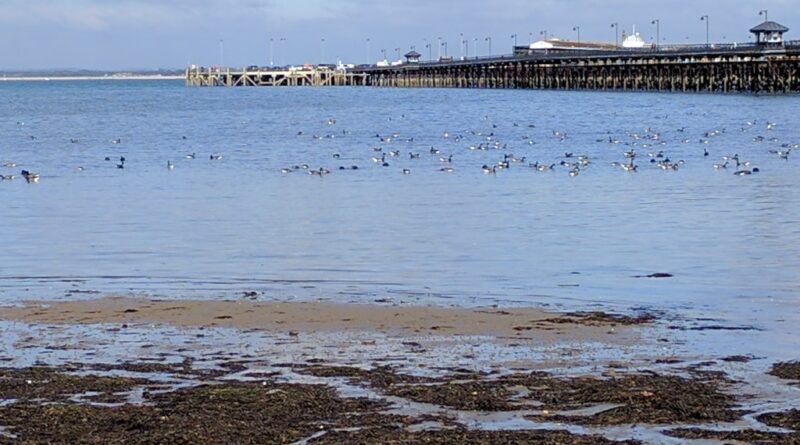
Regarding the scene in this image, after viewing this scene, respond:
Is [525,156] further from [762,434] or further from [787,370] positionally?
[762,434]

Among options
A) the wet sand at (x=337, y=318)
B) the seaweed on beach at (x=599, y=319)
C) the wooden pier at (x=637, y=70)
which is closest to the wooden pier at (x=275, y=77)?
the wooden pier at (x=637, y=70)

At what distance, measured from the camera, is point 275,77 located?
619 feet

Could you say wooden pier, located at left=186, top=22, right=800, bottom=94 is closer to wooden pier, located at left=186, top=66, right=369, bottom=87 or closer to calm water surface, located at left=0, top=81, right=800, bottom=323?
wooden pier, located at left=186, top=66, right=369, bottom=87

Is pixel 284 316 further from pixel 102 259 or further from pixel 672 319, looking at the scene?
pixel 102 259

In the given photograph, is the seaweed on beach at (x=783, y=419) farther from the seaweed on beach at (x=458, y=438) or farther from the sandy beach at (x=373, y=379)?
the seaweed on beach at (x=458, y=438)

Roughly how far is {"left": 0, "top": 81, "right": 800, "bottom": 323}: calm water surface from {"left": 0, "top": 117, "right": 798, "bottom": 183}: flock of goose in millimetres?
327

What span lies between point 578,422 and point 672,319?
4417 mm

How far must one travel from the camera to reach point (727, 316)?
13188 millimetres

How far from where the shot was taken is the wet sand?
12.4 metres

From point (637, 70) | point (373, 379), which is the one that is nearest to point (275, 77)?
point (637, 70)

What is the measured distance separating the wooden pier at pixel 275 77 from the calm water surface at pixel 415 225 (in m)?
138

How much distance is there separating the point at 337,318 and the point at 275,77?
582 ft

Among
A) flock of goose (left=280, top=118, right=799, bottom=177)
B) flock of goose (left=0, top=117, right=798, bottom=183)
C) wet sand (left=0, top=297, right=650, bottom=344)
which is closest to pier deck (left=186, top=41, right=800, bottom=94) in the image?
flock of goose (left=280, top=118, right=799, bottom=177)

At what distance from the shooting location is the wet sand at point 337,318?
487 inches
